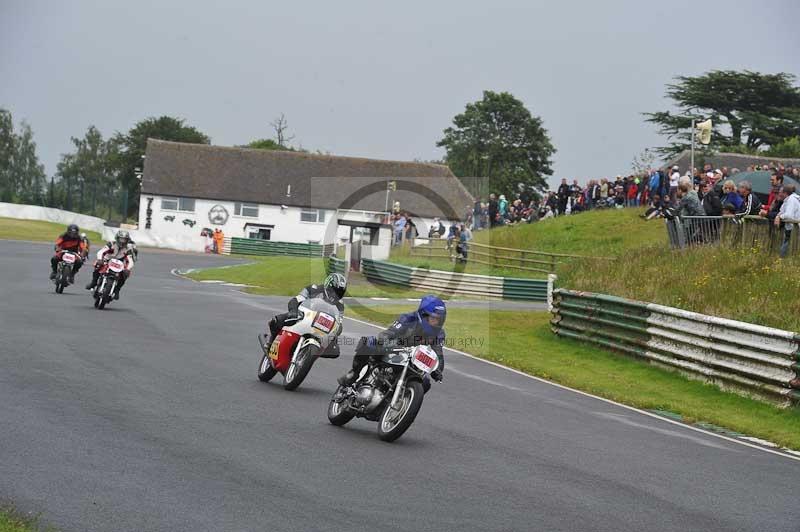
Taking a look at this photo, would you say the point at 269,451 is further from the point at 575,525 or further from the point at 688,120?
the point at 688,120

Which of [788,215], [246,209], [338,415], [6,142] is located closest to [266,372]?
[338,415]

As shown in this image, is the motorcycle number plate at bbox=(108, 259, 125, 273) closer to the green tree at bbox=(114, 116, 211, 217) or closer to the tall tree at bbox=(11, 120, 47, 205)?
the green tree at bbox=(114, 116, 211, 217)

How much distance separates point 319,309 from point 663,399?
252 inches

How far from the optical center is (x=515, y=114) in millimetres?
91812

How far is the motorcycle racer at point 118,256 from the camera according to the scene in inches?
915

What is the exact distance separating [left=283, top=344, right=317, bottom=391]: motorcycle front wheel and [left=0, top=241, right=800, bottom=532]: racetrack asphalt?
0.19 metres

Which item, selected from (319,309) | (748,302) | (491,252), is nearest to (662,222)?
(491,252)

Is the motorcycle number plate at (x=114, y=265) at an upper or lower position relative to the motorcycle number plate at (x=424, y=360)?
upper

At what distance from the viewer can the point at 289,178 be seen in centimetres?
9050

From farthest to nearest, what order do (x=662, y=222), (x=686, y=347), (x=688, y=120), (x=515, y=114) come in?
(x=515, y=114) < (x=688, y=120) < (x=662, y=222) < (x=686, y=347)

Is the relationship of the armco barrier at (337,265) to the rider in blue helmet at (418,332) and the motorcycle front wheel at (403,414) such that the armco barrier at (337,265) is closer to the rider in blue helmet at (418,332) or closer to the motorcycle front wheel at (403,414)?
the rider in blue helmet at (418,332)

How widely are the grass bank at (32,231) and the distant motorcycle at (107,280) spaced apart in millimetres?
44660

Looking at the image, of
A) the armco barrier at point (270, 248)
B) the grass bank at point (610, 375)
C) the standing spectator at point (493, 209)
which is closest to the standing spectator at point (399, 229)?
the standing spectator at point (493, 209)

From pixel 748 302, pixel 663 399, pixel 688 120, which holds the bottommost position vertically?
pixel 663 399
